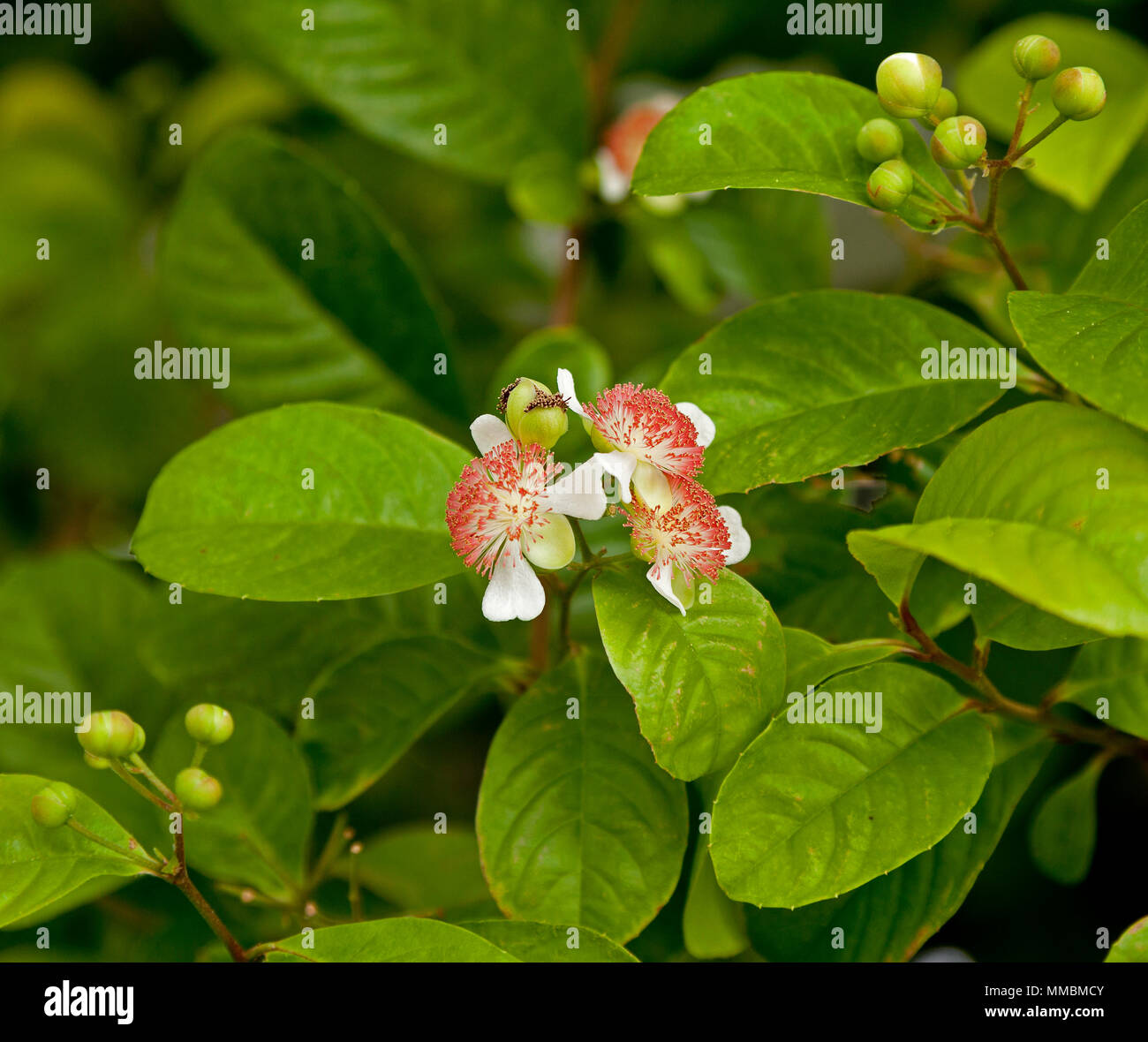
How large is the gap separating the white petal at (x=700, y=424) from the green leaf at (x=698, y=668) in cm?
10

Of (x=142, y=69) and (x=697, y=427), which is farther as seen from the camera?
(x=142, y=69)

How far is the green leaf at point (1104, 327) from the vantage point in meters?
0.58

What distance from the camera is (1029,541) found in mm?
525

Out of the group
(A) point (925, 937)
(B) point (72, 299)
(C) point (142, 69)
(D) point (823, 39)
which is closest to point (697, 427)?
(A) point (925, 937)

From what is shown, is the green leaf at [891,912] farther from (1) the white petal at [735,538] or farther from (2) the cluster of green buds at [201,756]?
(2) the cluster of green buds at [201,756]

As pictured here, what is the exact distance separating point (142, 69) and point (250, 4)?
2.21 ft

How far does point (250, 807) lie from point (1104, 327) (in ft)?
2.28

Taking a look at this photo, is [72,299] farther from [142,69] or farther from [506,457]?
[506,457]

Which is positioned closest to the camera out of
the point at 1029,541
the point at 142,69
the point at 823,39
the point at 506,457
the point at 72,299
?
the point at 1029,541

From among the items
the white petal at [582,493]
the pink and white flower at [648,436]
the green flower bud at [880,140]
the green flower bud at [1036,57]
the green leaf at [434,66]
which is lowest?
the white petal at [582,493]

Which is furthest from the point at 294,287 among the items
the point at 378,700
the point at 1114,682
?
the point at 1114,682

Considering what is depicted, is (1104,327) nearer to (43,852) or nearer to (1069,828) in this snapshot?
(1069,828)

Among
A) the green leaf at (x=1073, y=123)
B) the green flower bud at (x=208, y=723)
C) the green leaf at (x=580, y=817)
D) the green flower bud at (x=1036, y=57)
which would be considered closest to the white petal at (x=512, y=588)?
the green leaf at (x=580, y=817)
